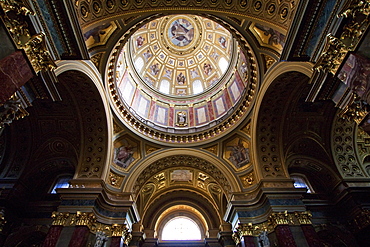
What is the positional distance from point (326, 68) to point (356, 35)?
954 millimetres

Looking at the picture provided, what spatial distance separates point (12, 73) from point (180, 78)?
17.1 m

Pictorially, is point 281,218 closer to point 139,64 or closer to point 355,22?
point 355,22

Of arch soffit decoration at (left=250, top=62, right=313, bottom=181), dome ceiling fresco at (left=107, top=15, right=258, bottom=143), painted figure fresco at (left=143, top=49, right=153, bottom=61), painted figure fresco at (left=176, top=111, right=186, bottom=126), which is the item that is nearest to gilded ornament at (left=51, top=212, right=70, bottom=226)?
dome ceiling fresco at (left=107, top=15, right=258, bottom=143)

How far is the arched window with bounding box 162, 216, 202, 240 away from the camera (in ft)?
57.7

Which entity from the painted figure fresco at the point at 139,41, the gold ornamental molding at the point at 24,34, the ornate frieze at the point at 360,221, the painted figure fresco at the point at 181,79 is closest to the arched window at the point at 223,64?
the painted figure fresco at the point at 181,79

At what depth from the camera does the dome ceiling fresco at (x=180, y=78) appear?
49.5 feet

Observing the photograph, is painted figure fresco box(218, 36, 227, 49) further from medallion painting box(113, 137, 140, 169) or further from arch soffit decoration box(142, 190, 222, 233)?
arch soffit decoration box(142, 190, 222, 233)

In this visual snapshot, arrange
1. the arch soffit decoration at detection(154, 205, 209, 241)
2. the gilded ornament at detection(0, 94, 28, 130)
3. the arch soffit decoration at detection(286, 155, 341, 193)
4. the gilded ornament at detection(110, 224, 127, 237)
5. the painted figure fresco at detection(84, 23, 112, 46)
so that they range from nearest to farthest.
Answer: the gilded ornament at detection(0, 94, 28, 130)
the painted figure fresco at detection(84, 23, 112, 46)
the gilded ornament at detection(110, 224, 127, 237)
the arch soffit decoration at detection(286, 155, 341, 193)
the arch soffit decoration at detection(154, 205, 209, 241)

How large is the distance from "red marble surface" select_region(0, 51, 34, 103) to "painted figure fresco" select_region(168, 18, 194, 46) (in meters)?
17.9

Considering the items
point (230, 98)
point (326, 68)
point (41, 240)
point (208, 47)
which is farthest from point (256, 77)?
point (41, 240)

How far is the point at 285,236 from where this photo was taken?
9.99 metres

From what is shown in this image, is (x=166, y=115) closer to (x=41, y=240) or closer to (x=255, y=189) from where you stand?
(x=255, y=189)

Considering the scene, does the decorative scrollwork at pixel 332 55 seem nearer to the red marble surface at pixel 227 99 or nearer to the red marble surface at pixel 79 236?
the red marble surface at pixel 227 99

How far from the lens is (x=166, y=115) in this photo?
17812 mm
